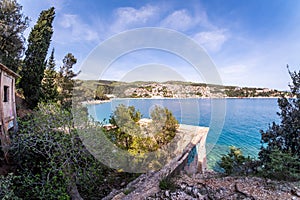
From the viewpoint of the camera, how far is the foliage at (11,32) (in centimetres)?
1064

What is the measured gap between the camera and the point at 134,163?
6.03 metres

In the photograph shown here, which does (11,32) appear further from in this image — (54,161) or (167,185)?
(167,185)

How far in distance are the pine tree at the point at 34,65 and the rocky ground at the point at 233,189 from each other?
11292 millimetres

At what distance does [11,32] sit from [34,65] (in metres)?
2.55

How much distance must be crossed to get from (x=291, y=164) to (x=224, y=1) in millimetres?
6742

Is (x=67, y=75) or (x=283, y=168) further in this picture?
(x=67, y=75)

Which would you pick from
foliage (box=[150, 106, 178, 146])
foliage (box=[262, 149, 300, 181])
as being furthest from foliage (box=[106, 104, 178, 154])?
foliage (box=[262, 149, 300, 181])

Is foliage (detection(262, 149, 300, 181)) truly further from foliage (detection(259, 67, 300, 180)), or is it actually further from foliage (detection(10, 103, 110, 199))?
foliage (detection(10, 103, 110, 199))

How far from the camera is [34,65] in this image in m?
11.1

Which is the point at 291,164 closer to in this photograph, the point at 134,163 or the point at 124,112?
the point at 134,163

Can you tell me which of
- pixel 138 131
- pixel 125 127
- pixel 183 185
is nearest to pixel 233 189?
pixel 183 185

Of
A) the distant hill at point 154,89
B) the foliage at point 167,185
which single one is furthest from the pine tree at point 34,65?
the foliage at point 167,185

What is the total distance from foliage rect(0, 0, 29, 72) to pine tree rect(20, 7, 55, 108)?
31.2 inches

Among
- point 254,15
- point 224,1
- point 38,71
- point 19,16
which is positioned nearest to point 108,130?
point 224,1
